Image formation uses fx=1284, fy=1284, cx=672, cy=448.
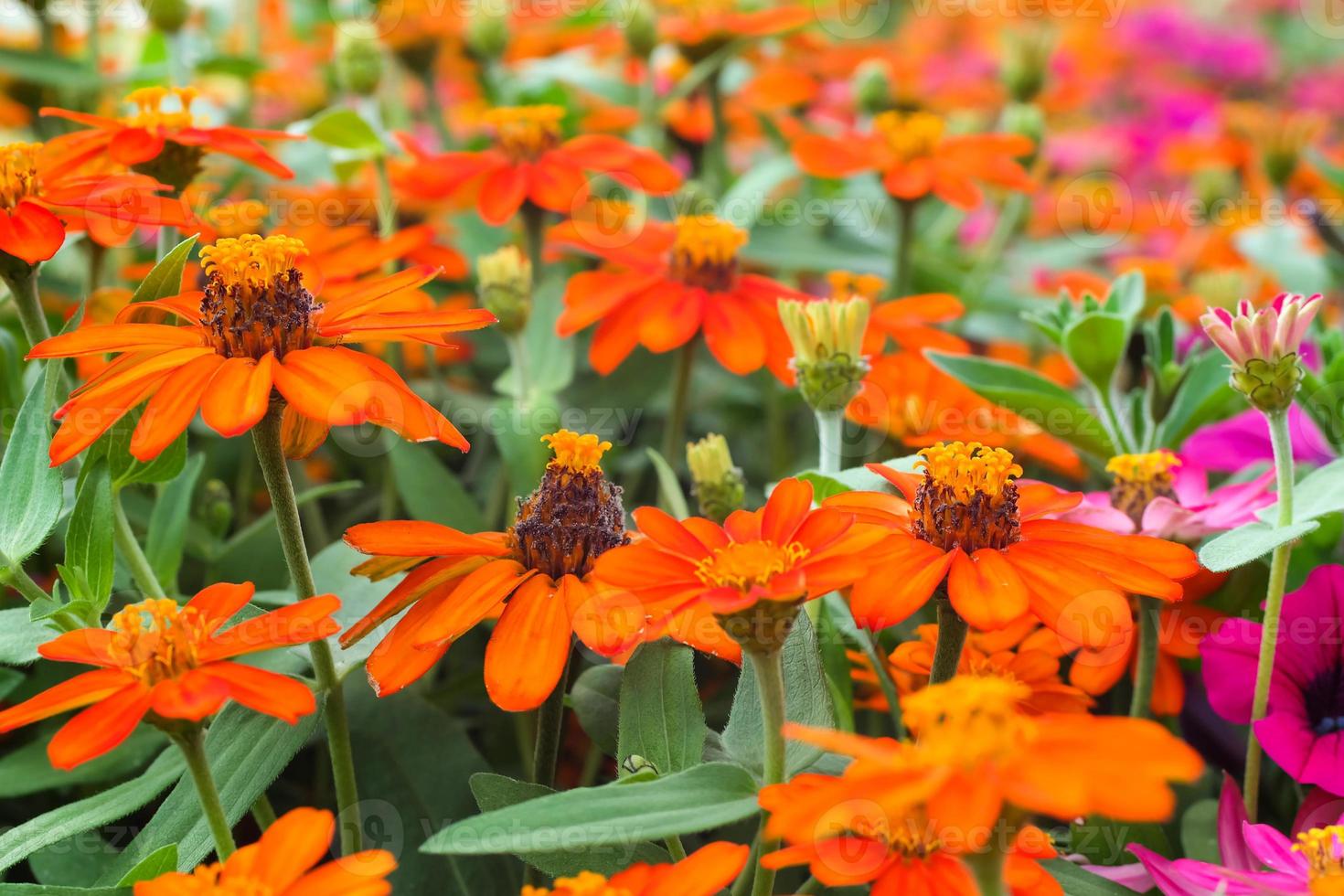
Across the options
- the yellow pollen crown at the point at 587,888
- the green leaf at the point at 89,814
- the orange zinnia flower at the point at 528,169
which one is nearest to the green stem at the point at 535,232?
the orange zinnia flower at the point at 528,169

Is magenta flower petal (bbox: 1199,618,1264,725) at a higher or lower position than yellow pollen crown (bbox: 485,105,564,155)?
lower

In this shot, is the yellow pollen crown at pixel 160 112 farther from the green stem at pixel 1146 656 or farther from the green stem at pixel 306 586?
the green stem at pixel 1146 656

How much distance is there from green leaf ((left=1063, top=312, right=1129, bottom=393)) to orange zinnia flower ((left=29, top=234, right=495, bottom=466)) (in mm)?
325

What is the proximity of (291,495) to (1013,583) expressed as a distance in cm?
28

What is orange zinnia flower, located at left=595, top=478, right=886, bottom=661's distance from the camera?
0.42 m

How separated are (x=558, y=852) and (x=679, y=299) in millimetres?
359

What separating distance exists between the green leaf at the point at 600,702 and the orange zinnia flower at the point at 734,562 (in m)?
0.08

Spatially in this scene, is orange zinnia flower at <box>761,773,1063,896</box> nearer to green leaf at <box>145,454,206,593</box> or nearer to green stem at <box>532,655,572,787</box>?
green stem at <box>532,655,572,787</box>

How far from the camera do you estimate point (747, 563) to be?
0.45 meters

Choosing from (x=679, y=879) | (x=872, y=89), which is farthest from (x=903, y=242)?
(x=679, y=879)

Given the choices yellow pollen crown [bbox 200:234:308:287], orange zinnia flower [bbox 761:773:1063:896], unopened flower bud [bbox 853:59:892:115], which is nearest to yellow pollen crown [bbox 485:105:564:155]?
yellow pollen crown [bbox 200:234:308:287]

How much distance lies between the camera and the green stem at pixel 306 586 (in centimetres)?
49

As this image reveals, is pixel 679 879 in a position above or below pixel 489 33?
below

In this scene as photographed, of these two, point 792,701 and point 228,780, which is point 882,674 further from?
point 228,780
